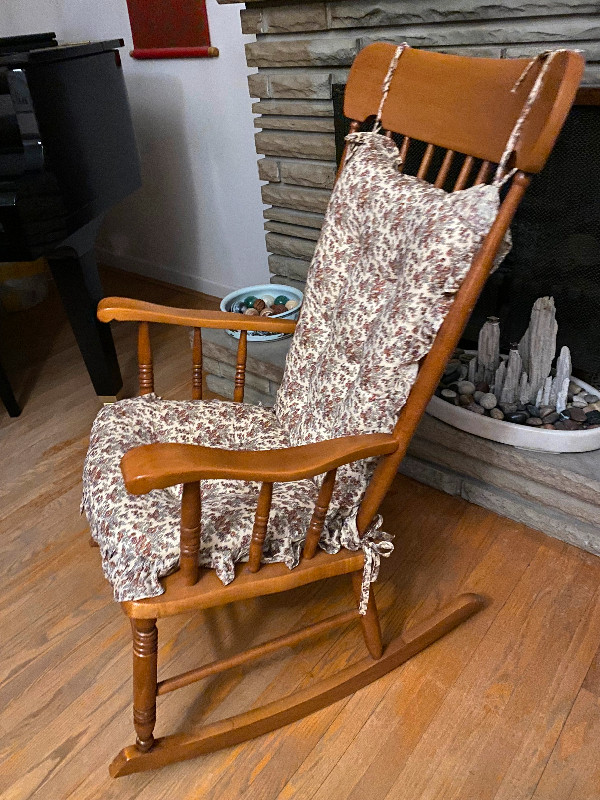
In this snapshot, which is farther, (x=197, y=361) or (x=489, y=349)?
(x=489, y=349)

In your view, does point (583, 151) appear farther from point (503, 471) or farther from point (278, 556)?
point (278, 556)

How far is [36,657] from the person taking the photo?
56.0 inches

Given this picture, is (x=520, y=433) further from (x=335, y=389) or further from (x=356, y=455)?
(x=356, y=455)

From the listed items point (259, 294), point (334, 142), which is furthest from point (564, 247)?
point (259, 294)

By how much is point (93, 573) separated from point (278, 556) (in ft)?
2.39

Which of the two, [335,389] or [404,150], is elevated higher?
[404,150]

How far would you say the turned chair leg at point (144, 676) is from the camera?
3.48 feet

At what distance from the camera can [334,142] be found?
196 centimetres

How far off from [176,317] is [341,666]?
2.58 feet

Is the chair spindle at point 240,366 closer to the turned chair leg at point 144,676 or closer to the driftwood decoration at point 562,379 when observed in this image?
the turned chair leg at point 144,676

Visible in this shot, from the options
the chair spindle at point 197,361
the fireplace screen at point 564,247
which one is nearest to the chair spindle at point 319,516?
the chair spindle at point 197,361

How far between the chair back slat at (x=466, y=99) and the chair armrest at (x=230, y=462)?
1.57 feet

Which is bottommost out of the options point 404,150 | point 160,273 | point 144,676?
point 160,273

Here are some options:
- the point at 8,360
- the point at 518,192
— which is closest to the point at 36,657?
the point at 518,192
